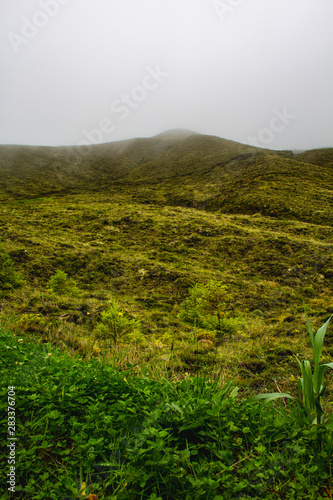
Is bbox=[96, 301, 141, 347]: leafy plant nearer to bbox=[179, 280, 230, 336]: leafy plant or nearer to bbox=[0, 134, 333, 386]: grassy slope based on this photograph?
bbox=[0, 134, 333, 386]: grassy slope

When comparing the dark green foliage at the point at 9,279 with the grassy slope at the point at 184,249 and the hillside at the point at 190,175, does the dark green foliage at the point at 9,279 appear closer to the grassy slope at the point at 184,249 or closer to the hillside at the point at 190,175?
the grassy slope at the point at 184,249

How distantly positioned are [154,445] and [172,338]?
226 inches

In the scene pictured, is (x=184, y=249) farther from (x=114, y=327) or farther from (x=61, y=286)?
(x=114, y=327)

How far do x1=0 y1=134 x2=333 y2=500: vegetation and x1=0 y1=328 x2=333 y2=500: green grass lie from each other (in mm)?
12

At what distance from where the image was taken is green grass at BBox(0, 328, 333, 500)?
1.35 metres

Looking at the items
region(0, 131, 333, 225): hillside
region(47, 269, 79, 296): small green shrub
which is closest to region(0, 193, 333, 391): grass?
region(47, 269, 79, 296): small green shrub

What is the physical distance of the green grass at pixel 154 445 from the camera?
1352 mm

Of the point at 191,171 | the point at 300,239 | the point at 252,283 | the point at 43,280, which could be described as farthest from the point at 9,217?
the point at 191,171

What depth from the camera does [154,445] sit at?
139cm

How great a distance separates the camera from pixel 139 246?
19109 millimetres

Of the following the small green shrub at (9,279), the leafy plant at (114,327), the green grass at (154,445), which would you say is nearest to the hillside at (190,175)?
the leafy plant at (114,327)

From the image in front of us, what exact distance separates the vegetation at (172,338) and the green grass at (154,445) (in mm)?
12

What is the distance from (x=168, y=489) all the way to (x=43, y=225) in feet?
76.0

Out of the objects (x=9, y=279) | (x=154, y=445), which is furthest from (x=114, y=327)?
(x=9, y=279)
